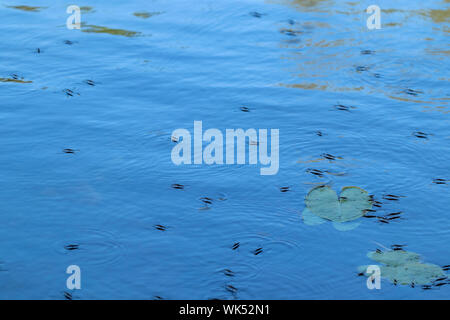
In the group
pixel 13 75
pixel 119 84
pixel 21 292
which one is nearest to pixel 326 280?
pixel 21 292

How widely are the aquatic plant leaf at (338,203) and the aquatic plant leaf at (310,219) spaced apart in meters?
0.02

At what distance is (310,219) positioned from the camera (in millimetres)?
3475

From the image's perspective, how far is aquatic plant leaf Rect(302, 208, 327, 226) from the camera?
3.45 meters

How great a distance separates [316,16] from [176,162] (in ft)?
9.63

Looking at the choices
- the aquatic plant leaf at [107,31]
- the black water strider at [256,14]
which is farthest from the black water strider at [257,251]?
the black water strider at [256,14]

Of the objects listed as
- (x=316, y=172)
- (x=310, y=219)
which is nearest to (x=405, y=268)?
(x=310, y=219)

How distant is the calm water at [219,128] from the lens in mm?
3119

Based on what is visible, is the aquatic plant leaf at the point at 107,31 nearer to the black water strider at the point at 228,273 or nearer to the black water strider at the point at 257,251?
the black water strider at the point at 257,251

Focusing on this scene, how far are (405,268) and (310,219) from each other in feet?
1.97

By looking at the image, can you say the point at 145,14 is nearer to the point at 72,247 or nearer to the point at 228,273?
the point at 72,247

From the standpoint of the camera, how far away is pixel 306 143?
13.9ft

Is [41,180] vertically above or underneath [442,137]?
underneath

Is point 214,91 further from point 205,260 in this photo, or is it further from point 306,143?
point 205,260

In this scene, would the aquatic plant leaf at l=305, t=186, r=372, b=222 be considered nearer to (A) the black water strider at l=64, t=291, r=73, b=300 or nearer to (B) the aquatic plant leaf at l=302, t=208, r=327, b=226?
(B) the aquatic plant leaf at l=302, t=208, r=327, b=226
